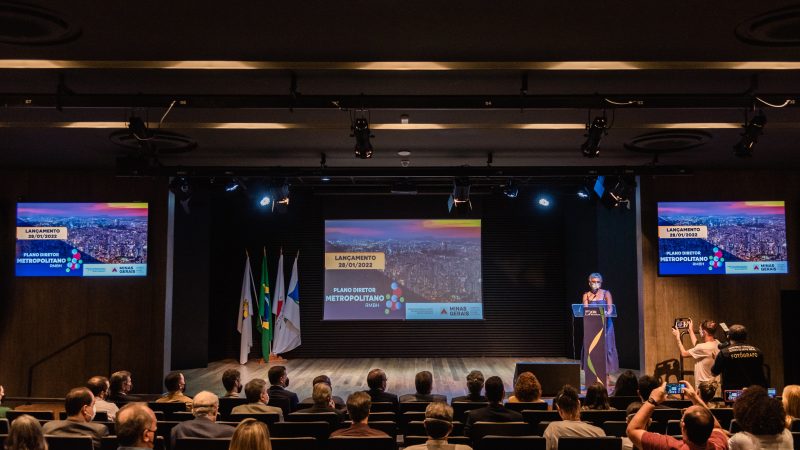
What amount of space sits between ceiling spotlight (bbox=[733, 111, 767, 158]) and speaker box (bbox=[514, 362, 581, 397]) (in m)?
3.38

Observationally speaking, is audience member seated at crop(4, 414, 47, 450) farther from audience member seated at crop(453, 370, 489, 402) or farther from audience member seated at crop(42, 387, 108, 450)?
audience member seated at crop(453, 370, 489, 402)

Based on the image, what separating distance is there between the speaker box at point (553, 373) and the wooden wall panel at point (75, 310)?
221 inches

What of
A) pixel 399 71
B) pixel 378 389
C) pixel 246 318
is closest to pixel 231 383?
pixel 378 389

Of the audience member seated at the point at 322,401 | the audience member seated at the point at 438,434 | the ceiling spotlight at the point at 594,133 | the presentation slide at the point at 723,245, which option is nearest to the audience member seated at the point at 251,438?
the audience member seated at the point at 438,434

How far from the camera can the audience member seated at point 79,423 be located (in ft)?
12.8

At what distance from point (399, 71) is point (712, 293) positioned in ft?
22.4

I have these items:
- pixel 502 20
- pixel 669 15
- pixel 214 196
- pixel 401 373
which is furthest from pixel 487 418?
pixel 214 196

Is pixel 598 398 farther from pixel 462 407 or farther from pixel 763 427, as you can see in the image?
pixel 763 427

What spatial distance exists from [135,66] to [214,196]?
827 cm

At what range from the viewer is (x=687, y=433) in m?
3.08

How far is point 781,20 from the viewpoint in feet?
14.1

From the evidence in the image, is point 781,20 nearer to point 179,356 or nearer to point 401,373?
point 401,373

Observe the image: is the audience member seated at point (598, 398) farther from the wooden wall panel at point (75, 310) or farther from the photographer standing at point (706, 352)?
the wooden wall panel at point (75, 310)

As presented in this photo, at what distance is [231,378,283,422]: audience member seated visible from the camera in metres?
4.86
